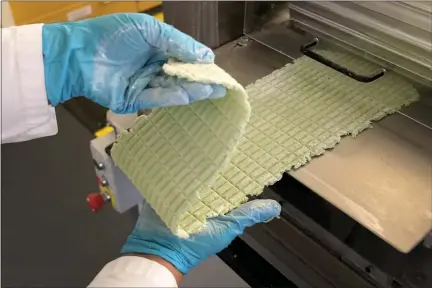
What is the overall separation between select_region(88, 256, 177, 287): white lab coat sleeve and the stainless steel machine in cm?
A: 27

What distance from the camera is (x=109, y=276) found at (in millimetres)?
832

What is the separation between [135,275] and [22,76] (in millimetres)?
387

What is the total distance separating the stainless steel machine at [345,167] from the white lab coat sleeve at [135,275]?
10.8 inches

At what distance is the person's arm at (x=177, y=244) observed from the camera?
2.77ft

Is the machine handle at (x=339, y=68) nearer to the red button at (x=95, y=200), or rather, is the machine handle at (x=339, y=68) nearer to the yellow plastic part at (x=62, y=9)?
the red button at (x=95, y=200)

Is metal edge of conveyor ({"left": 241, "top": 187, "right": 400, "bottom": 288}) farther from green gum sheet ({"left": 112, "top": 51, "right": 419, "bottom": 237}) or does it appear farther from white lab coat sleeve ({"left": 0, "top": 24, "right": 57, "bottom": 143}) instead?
white lab coat sleeve ({"left": 0, "top": 24, "right": 57, "bottom": 143})

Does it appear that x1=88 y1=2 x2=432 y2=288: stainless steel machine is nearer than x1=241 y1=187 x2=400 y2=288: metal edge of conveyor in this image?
Yes

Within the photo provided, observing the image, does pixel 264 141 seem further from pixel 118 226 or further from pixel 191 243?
pixel 118 226

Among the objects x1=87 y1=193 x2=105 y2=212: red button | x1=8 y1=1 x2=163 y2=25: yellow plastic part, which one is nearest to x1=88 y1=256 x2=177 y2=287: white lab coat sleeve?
x1=87 y1=193 x2=105 y2=212: red button

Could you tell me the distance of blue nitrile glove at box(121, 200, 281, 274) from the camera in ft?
2.86

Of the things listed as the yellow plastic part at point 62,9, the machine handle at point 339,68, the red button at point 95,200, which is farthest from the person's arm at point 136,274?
the yellow plastic part at point 62,9

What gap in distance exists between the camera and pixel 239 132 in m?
0.72

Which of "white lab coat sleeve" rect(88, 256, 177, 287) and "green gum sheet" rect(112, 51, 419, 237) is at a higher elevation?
"green gum sheet" rect(112, 51, 419, 237)

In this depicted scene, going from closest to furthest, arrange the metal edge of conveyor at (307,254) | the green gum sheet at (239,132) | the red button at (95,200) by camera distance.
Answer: the green gum sheet at (239,132)
the metal edge of conveyor at (307,254)
the red button at (95,200)
